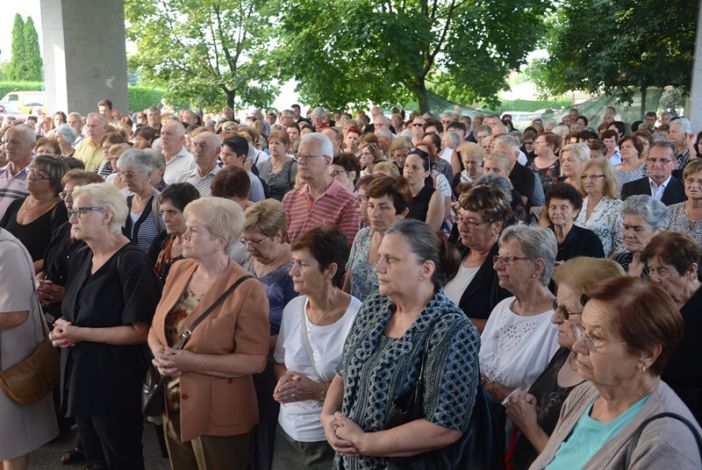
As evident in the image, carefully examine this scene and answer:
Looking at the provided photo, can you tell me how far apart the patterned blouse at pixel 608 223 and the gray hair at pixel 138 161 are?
3279mm

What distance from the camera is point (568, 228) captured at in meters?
5.37

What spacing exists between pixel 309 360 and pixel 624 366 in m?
1.72

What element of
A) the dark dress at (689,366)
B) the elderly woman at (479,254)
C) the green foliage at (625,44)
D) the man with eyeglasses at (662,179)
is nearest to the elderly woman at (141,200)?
the elderly woman at (479,254)

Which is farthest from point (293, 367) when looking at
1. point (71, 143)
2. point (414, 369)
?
point (71, 143)

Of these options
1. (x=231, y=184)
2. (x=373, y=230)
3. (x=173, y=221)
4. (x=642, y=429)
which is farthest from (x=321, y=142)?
(x=642, y=429)

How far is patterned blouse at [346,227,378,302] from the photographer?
4.80m

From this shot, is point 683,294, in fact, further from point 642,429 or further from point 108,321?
point 108,321

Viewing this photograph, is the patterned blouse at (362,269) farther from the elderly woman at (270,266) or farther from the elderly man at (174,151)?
the elderly man at (174,151)

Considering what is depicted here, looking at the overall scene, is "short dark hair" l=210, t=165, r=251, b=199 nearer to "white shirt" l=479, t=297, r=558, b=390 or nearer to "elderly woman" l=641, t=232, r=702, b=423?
"white shirt" l=479, t=297, r=558, b=390

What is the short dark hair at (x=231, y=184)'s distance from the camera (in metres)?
5.51

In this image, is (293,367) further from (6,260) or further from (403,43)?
(403,43)

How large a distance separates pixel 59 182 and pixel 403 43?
40.5 ft

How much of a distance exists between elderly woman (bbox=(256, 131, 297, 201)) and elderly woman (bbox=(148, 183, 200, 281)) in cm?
354

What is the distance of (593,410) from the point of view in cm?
247
